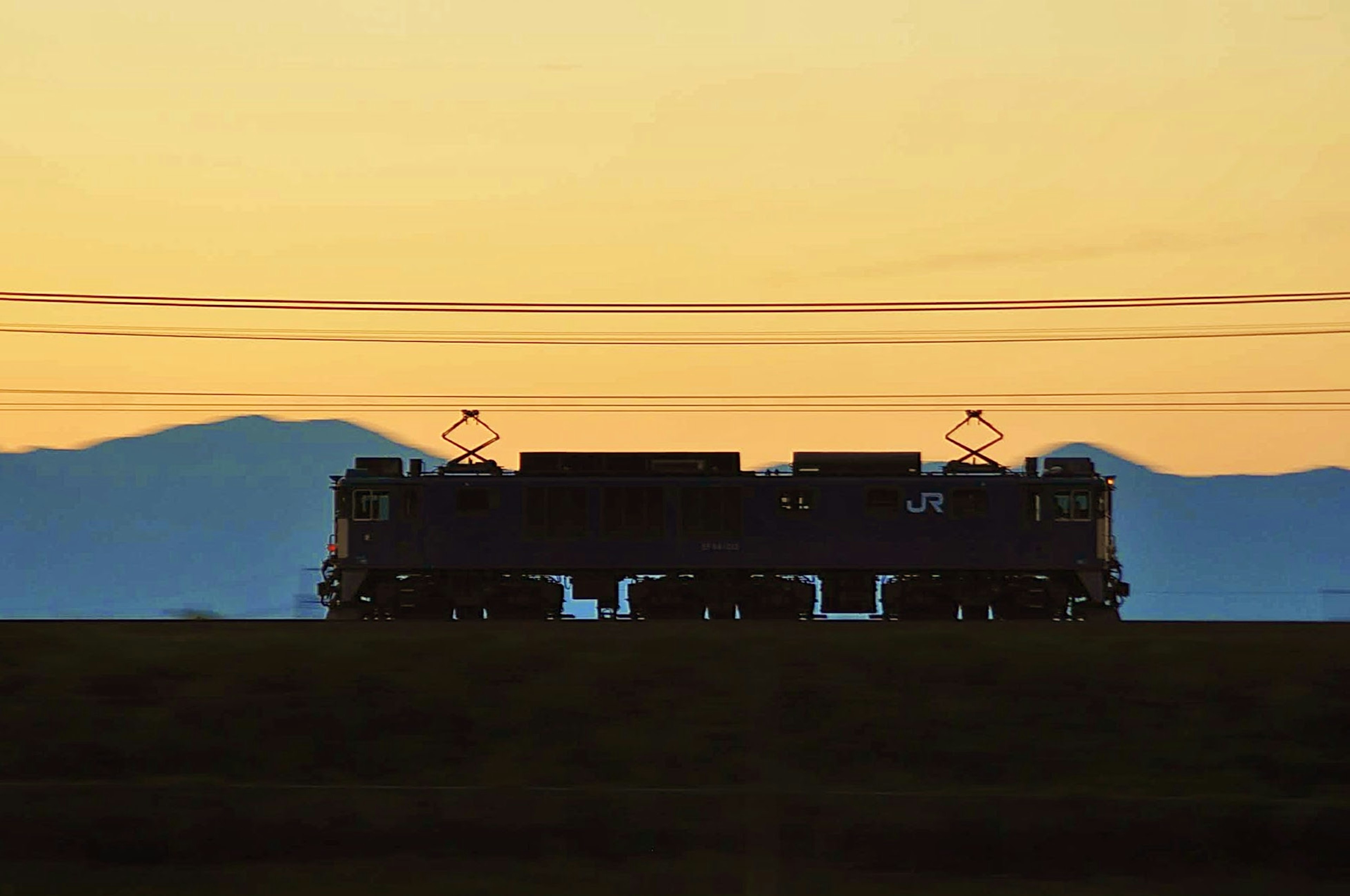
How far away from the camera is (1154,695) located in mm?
24891

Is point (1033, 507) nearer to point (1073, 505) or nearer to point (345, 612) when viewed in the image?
point (1073, 505)

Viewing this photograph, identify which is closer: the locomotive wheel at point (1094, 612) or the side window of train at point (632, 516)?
the locomotive wheel at point (1094, 612)

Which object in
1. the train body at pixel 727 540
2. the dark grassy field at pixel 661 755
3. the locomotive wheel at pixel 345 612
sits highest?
the train body at pixel 727 540

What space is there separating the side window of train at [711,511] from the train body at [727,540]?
0.04 meters

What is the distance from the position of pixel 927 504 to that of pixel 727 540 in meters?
5.21

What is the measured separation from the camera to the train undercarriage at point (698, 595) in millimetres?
41219

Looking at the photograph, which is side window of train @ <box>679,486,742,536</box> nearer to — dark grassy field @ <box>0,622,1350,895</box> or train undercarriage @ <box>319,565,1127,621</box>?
train undercarriage @ <box>319,565,1127,621</box>

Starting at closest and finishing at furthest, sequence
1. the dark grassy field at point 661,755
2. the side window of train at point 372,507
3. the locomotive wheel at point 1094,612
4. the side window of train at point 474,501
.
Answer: the dark grassy field at point 661,755 < the locomotive wheel at point 1094,612 < the side window of train at point 474,501 < the side window of train at point 372,507

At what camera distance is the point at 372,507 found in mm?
42125

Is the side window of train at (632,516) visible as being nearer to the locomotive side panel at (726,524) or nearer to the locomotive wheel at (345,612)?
the locomotive side panel at (726,524)

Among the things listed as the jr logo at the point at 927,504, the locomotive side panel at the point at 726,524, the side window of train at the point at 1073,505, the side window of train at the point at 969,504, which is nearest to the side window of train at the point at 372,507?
the locomotive side panel at the point at 726,524

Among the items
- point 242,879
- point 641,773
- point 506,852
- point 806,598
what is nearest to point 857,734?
point 641,773

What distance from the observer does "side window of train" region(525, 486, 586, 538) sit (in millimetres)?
41625

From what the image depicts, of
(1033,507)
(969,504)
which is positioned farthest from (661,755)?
(1033,507)
